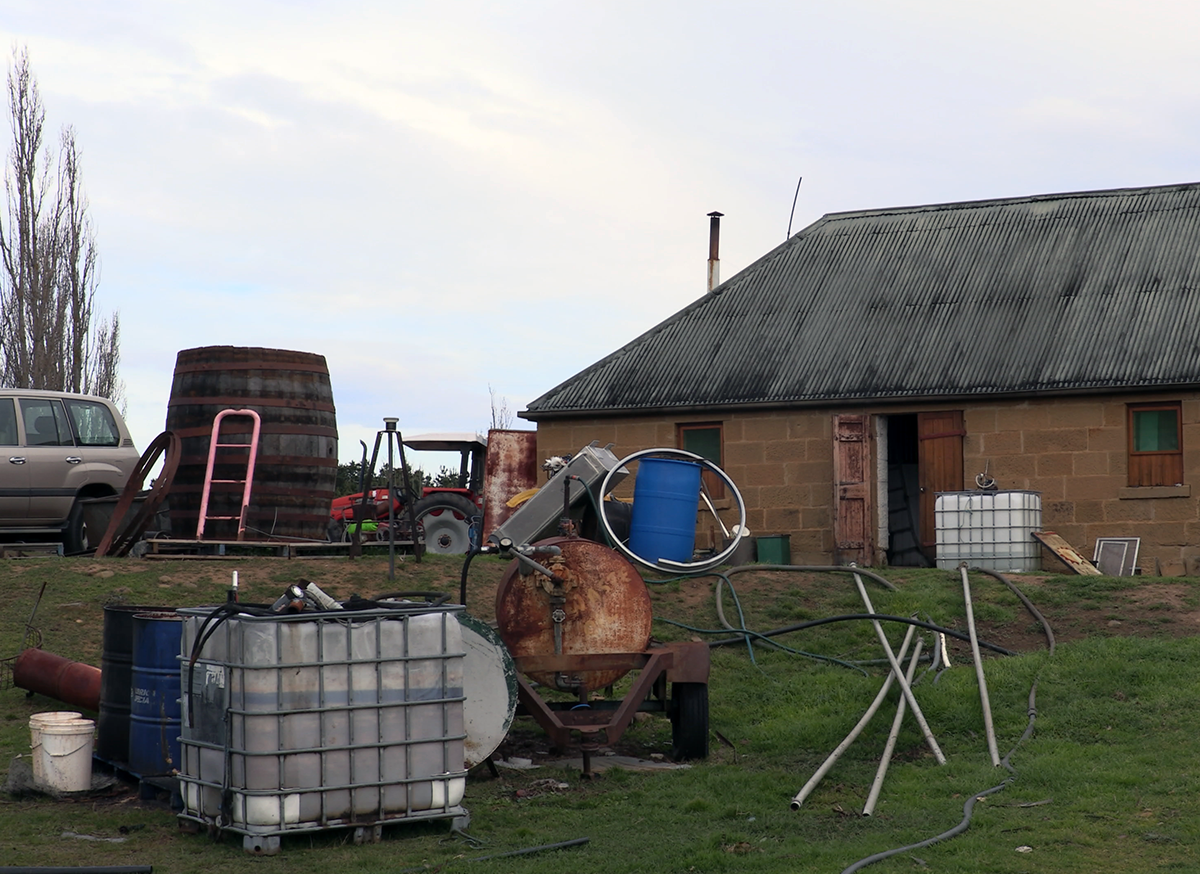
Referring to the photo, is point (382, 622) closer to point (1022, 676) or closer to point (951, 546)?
point (1022, 676)

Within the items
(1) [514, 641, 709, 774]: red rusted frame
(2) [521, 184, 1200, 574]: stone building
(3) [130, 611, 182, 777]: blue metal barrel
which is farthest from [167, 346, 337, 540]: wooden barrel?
(3) [130, 611, 182, 777]: blue metal barrel

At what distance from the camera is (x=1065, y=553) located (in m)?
16.0

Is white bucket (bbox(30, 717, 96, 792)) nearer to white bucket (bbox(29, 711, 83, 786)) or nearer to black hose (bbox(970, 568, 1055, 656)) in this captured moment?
white bucket (bbox(29, 711, 83, 786))

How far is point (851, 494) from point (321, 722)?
42.5 ft

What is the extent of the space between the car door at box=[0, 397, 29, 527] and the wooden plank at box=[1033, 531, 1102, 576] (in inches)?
435

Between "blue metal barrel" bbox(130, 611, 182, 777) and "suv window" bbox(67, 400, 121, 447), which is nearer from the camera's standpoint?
"blue metal barrel" bbox(130, 611, 182, 777)

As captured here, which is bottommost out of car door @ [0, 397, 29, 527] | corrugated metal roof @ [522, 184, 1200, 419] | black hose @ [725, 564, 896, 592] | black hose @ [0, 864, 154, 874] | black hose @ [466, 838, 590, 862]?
black hose @ [466, 838, 590, 862]

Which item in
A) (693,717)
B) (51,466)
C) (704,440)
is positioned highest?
(704,440)

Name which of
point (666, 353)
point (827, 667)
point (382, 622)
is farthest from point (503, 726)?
point (666, 353)

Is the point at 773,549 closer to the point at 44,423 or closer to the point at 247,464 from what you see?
the point at 247,464

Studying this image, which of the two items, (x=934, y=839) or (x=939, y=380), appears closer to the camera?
(x=934, y=839)

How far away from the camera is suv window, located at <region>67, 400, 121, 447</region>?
15.2m

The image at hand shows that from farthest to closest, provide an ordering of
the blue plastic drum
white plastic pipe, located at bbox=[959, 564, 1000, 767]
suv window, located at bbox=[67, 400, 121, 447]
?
suv window, located at bbox=[67, 400, 121, 447] < the blue plastic drum < white plastic pipe, located at bbox=[959, 564, 1000, 767]

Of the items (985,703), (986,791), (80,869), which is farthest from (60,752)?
(985,703)
